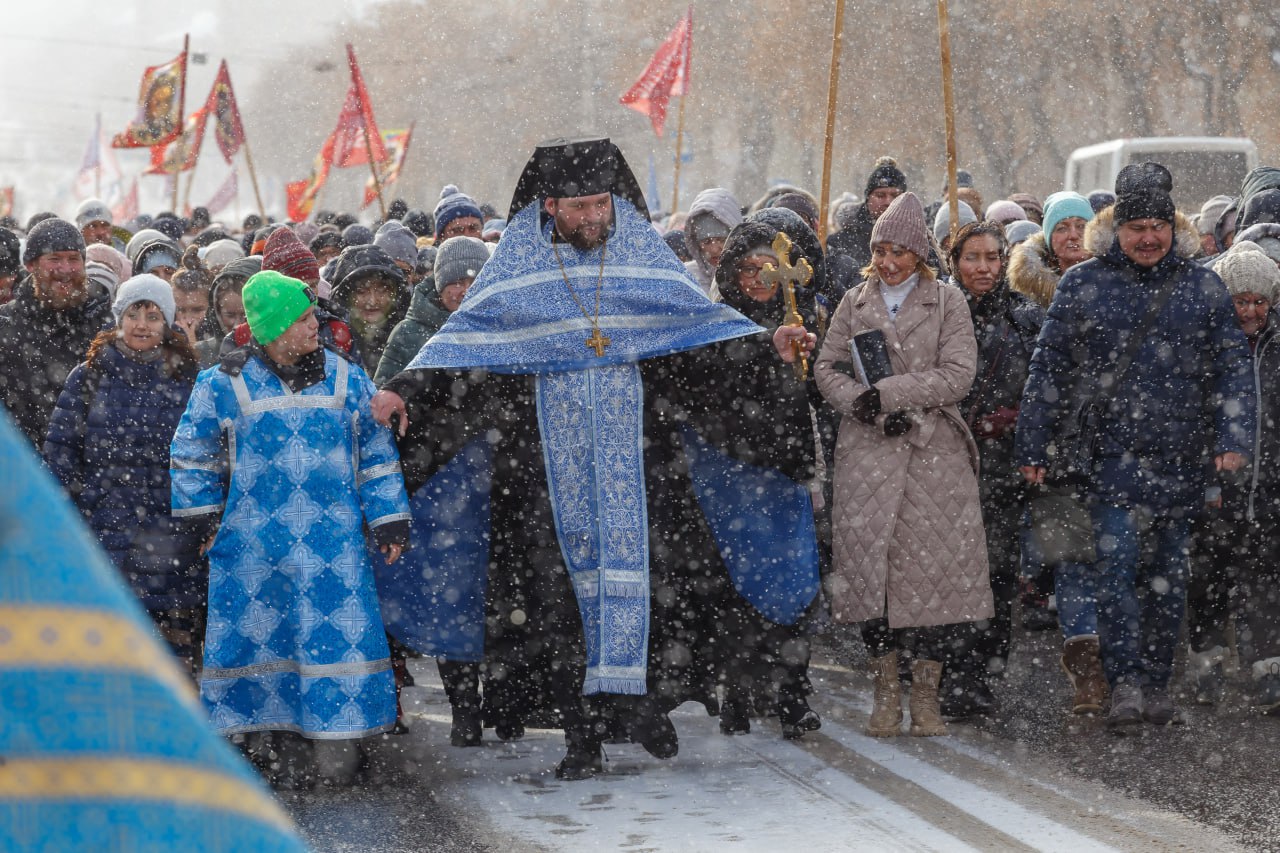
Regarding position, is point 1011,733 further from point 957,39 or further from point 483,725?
point 957,39

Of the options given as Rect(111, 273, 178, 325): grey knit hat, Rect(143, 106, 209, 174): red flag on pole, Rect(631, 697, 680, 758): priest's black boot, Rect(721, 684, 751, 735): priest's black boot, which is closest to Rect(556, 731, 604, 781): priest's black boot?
Rect(631, 697, 680, 758): priest's black boot

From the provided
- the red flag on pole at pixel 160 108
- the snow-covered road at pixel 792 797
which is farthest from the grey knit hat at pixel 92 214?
the snow-covered road at pixel 792 797

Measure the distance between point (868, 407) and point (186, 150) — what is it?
52.5 ft

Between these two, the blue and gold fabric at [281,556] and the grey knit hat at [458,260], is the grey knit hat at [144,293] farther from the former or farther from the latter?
the blue and gold fabric at [281,556]

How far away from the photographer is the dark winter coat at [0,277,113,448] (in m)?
7.72

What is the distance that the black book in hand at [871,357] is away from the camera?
6672 mm

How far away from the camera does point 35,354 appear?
7742 mm

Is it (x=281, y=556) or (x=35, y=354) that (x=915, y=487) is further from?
(x=35, y=354)

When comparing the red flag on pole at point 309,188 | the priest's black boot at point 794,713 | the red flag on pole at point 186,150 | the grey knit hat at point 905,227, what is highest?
the red flag on pole at point 186,150

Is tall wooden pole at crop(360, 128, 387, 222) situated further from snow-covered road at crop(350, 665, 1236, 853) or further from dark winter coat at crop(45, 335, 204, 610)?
snow-covered road at crop(350, 665, 1236, 853)

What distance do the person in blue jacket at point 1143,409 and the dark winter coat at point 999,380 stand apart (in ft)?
1.73

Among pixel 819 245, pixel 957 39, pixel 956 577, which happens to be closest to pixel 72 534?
pixel 956 577

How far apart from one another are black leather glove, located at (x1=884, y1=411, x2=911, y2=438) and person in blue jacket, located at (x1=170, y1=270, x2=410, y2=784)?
1.71m

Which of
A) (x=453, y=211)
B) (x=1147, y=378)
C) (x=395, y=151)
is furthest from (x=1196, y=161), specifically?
(x=1147, y=378)
